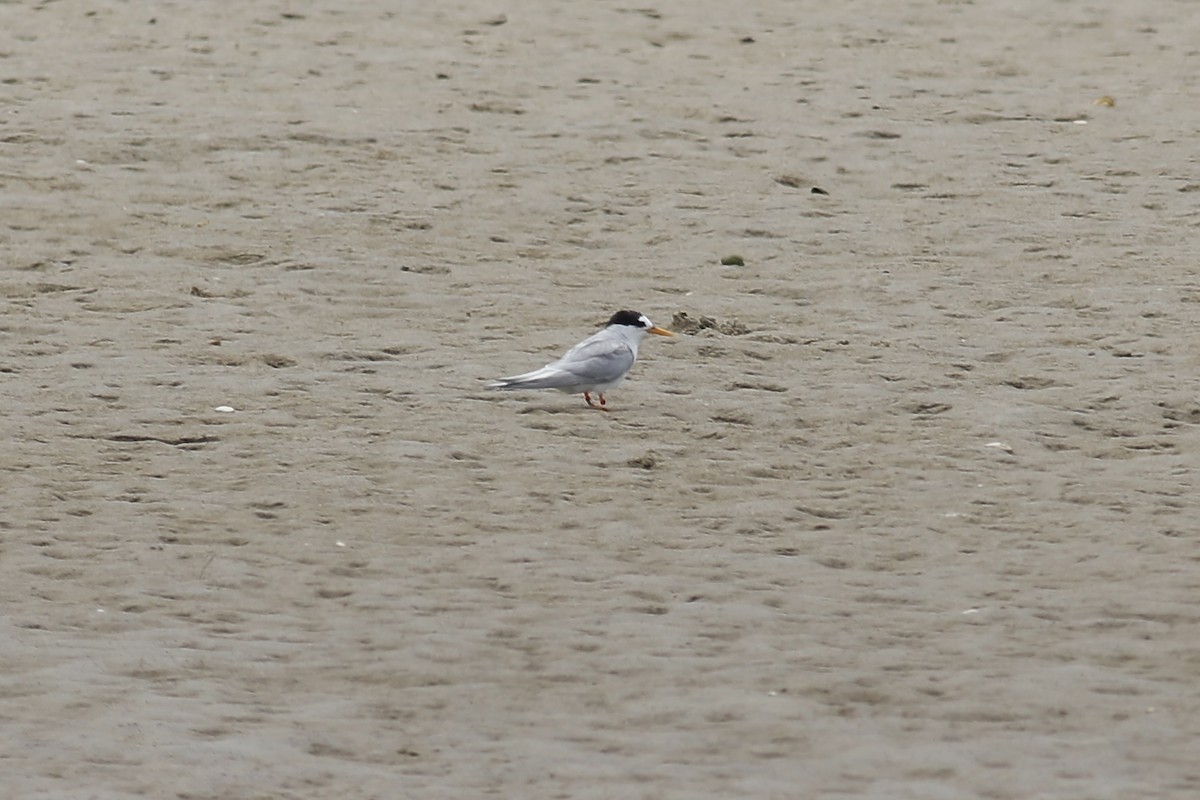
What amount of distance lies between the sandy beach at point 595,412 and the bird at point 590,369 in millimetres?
134

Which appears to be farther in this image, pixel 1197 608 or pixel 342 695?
pixel 1197 608

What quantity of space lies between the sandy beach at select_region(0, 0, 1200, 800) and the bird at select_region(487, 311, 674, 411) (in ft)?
0.44

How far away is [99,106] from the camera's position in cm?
1240

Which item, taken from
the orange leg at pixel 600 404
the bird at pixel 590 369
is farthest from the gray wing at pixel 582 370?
the orange leg at pixel 600 404

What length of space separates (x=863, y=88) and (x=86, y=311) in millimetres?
5744

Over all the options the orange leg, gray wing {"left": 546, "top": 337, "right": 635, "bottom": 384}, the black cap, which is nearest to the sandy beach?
the orange leg

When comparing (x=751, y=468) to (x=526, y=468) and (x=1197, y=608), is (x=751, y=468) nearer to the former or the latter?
(x=526, y=468)

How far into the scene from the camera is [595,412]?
828 cm

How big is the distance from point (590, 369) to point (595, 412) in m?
0.25

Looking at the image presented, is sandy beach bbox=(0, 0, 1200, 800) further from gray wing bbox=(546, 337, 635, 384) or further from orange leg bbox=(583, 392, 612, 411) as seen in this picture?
gray wing bbox=(546, 337, 635, 384)

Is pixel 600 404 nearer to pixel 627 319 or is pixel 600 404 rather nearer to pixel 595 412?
pixel 595 412

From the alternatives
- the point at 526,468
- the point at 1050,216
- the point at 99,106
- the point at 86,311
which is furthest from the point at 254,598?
the point at 99,106

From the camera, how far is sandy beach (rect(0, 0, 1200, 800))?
5602 millimetres

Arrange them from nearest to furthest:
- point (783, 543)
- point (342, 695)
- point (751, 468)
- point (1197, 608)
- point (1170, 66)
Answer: point (342, 695) < point (1197, 608) < point (783, 543) < point (751, 468) < point (1170, 66)
